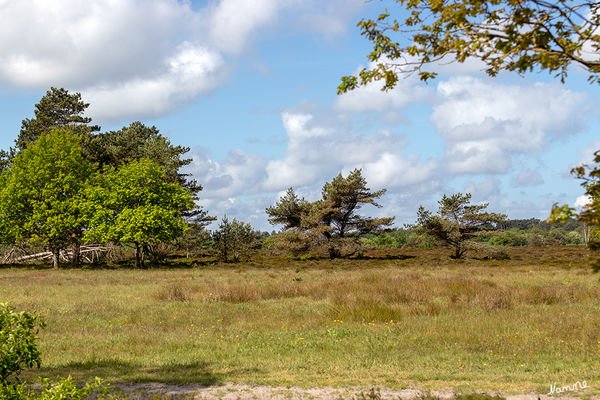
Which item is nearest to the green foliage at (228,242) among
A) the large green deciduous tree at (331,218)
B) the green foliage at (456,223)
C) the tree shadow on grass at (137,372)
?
the large green deciduous tree at (331,218)

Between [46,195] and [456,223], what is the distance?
131 feet

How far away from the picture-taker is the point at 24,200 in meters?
44.9

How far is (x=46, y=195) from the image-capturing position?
1721 inches

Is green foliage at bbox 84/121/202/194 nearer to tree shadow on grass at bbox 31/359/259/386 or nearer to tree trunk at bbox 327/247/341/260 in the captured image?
tree trunk at bbox 327/247/341/260

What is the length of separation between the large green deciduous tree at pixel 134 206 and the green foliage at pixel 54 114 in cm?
1895

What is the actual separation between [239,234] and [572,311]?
44.8 metres

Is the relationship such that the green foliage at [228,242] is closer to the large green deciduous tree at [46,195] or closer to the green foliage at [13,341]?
the large green deciduous tree at [46,195]

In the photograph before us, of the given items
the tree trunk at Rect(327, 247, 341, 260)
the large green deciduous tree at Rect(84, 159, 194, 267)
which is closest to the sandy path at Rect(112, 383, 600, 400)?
the large green deciduous tree at Rect(84, 159, 194, 267)

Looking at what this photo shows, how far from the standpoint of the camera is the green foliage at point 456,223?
49406 mm

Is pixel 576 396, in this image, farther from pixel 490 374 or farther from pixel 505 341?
pixel 505 341

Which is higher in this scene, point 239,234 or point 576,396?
point 239,234

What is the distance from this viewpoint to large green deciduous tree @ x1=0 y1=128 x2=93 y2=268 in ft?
142

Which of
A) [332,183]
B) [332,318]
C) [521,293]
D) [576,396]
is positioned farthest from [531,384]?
[332,183]

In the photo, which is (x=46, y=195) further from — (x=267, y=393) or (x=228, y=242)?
(x=267, y=393)
